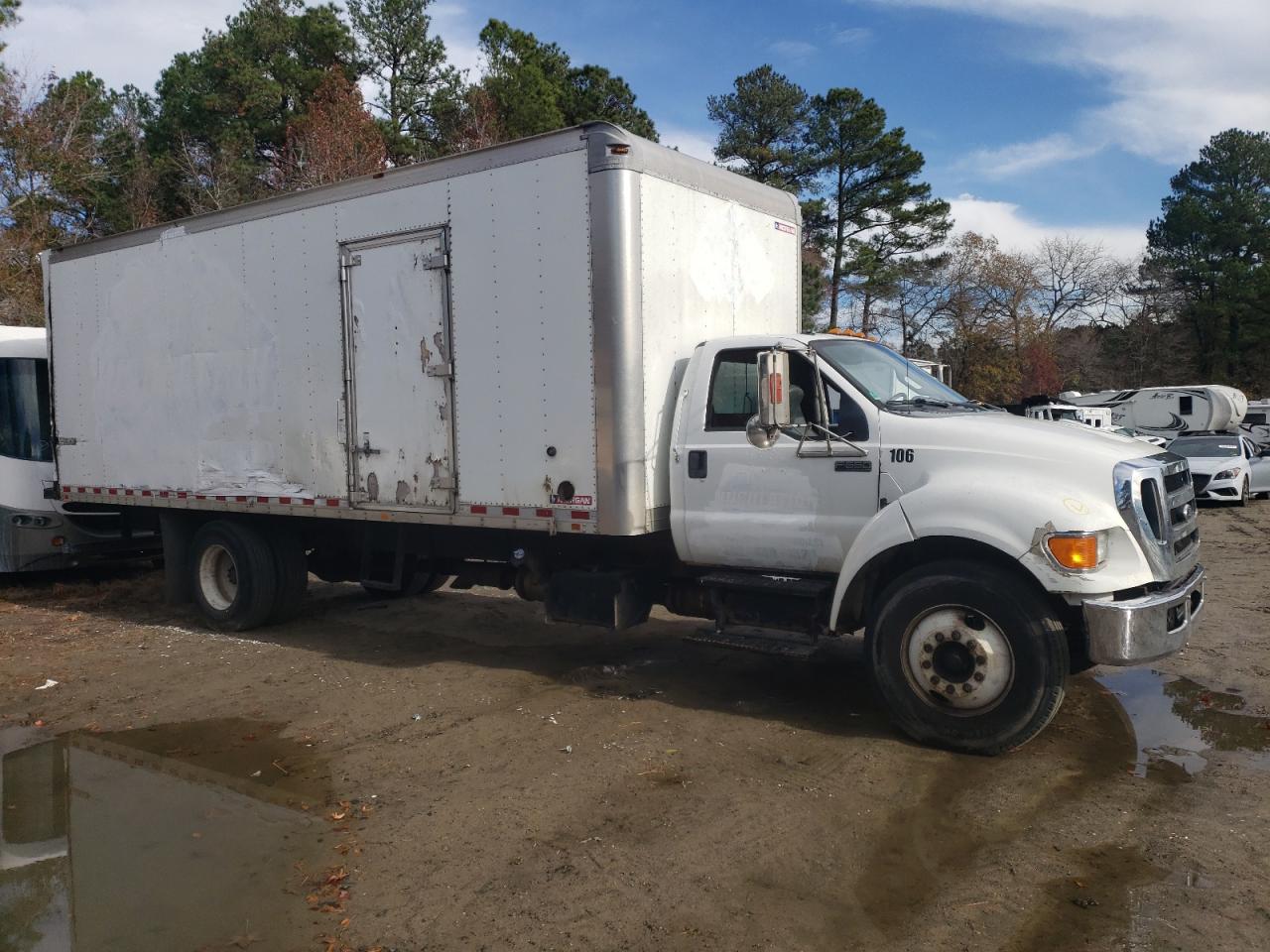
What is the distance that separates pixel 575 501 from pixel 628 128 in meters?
25.3

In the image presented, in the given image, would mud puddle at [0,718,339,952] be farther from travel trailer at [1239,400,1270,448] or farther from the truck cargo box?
travel trailer at [1239,400,1270,448]

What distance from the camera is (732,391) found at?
6676mm

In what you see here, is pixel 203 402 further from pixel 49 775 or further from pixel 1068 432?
pixel 1068 432

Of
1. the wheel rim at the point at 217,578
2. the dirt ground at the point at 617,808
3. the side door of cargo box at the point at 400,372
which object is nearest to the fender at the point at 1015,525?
the dirt ground at the point at 617,808

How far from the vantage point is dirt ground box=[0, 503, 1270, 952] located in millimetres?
3959

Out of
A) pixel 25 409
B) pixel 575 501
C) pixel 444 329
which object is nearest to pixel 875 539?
pixel 575 501

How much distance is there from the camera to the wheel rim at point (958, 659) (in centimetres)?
552

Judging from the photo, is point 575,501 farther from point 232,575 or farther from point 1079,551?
point 232,575

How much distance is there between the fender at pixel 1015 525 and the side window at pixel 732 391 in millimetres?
1249

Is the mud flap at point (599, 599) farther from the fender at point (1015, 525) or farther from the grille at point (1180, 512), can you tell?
the grille at point (1180, 512)

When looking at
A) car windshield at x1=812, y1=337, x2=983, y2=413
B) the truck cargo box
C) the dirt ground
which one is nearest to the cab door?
car windshield at x1=812, y1=337, x2=983, y2=413

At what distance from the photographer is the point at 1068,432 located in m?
5.83

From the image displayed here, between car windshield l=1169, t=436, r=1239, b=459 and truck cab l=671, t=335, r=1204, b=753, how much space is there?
54.4 ft

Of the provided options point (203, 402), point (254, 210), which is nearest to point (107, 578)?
point (203, 402)
